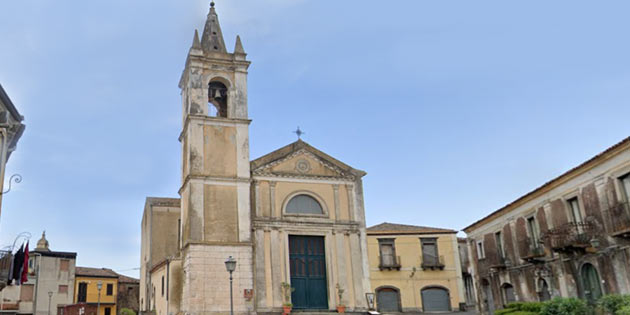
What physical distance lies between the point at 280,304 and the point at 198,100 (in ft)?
35.8

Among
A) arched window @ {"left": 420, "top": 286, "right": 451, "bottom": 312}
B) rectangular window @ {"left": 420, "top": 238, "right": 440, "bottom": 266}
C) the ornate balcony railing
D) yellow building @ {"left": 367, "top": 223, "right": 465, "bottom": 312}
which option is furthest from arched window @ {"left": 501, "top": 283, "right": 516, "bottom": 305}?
rectangular window @ {"left": 420, "top": 238, "right": 440, "bottom": 266}

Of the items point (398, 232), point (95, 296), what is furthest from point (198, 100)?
point (95, 296)

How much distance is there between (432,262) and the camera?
3681 centimetres

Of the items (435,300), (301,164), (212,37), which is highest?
(212,37)

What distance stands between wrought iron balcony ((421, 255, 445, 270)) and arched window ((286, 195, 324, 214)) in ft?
31.8

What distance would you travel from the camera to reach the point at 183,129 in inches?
1217

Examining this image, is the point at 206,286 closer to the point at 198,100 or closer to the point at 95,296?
the point at 198,100

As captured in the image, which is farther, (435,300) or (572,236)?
(435,300)

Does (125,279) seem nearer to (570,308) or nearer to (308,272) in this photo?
(308,272)

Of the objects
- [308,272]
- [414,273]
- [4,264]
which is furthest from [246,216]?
[414,273]

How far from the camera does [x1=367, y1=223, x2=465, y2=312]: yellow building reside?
3578 centimetres

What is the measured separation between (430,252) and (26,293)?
31414mm

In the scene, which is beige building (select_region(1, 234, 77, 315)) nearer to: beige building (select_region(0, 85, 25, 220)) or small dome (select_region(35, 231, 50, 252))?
small dome (select_region(35, 231, 50, 252))

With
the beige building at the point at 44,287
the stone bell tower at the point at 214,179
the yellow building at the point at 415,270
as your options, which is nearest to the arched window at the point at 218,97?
the stone bell tower at the point at 214,179
